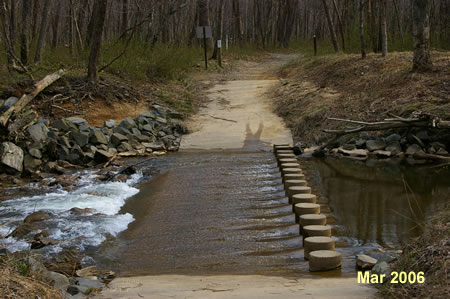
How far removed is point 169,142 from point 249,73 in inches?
451

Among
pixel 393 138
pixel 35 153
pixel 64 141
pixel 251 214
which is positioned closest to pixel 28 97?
pixel 64 141

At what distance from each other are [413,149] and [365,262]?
21.8 ft

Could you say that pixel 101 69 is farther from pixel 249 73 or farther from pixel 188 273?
pixel 188 273

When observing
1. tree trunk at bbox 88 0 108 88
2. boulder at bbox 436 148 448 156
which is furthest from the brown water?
tree trunk at bbox 88 0 108 88

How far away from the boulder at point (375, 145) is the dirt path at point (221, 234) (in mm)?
2235

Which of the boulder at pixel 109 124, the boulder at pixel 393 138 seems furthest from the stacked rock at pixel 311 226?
the boulder at pixel 109 124

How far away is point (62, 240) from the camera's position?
657cm

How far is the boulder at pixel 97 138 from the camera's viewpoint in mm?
12102

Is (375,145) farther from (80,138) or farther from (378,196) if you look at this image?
(80,138)

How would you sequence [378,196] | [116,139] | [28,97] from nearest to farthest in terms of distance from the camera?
[378,196] < [28,97] < [116,139]

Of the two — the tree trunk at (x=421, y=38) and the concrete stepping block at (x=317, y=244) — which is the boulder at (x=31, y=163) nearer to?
the concrete stepping block at (x=317, y=244)

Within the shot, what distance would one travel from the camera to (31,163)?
10.5 meters

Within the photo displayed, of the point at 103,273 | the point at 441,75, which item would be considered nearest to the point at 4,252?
the point at 103,273

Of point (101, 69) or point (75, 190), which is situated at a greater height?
point (101, 69)
